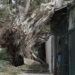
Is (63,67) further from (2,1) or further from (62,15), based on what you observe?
(2,1)

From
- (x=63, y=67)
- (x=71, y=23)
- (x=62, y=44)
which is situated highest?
(x=71, y=23)

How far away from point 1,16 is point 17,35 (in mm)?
3302

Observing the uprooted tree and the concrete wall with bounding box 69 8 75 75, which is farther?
the uprooted tree

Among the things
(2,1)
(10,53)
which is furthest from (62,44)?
(2,1)

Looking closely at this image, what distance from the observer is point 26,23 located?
16.8 meters

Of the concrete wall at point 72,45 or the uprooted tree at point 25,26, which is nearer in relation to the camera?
the concrete wall at point 72,45

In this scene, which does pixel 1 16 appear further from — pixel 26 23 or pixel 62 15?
pixel 62 15

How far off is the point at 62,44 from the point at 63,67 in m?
1.12

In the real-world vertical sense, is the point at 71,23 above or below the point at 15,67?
above

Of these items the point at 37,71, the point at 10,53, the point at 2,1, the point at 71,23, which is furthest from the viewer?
the point at 2,1

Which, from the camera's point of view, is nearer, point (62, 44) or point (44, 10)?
point (62, 44)

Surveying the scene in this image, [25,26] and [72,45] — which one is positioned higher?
[25,26]

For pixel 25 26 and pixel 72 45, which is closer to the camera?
pixel 72 45

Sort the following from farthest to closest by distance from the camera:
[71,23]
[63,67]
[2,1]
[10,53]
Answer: [2,1], [10,53], [63,67], [71,23]
